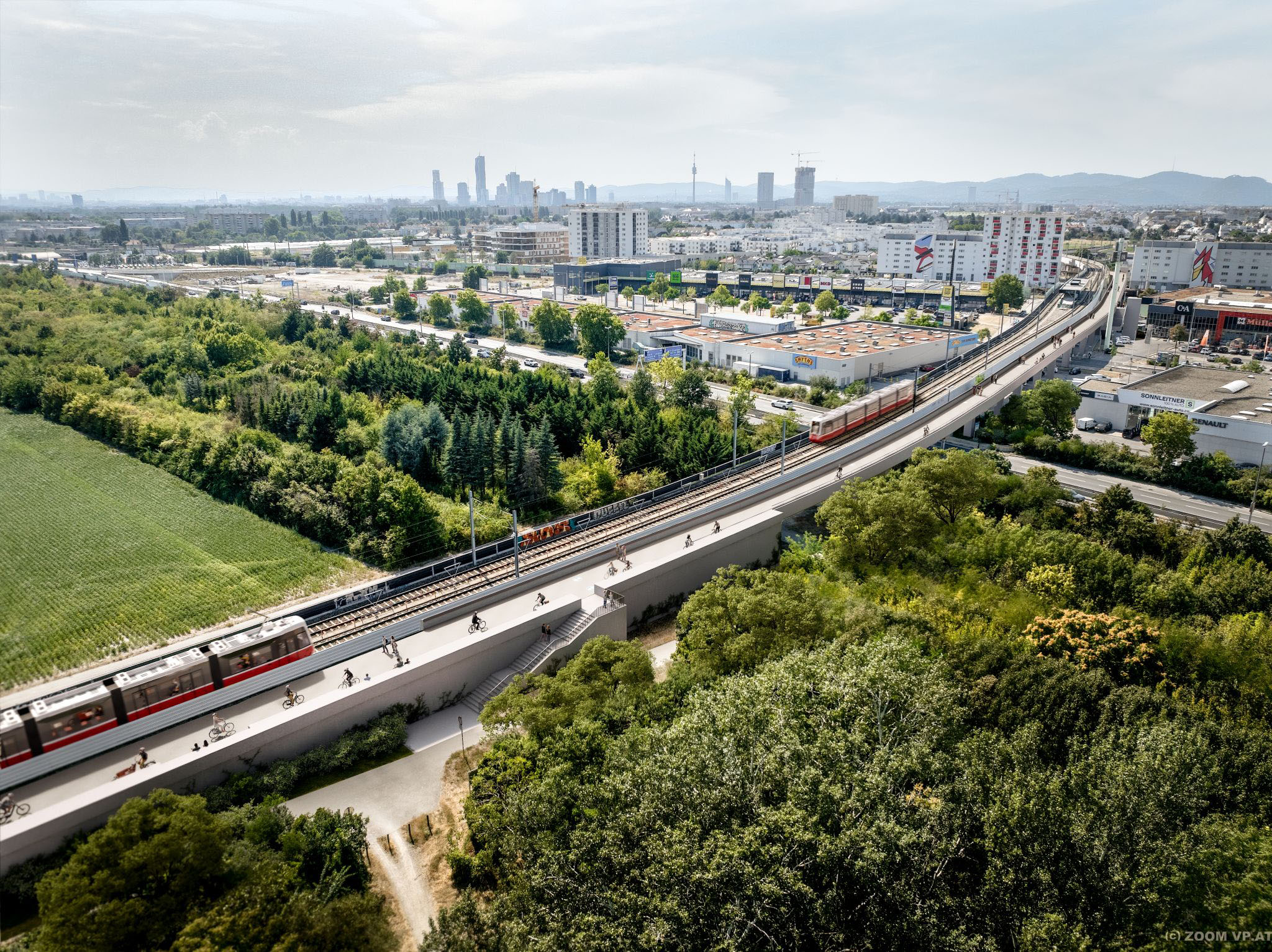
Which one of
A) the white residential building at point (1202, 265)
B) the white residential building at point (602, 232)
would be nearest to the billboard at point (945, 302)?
the white residential building at point (1202, 265)

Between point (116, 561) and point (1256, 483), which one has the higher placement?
point (116, 561)

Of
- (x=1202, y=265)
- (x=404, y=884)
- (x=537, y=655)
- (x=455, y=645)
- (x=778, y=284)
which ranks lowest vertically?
(x=404, y=884)

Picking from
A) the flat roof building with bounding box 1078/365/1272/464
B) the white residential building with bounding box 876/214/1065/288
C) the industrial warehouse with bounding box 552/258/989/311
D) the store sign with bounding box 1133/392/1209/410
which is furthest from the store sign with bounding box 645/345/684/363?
the white residential building with bounding box 876/214/1065/288

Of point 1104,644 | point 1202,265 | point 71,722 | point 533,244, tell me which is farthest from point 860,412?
point 533,244

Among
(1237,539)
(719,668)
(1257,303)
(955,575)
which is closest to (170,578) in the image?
(719,668)

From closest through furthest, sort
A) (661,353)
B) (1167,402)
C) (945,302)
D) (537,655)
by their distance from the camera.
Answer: (537,655), (1167,402), (661,353), (945,302)

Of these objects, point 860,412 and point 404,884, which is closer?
point 404,884

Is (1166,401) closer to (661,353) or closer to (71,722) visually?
(661,353)

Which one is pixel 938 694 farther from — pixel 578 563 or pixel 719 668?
pixel 578 563
